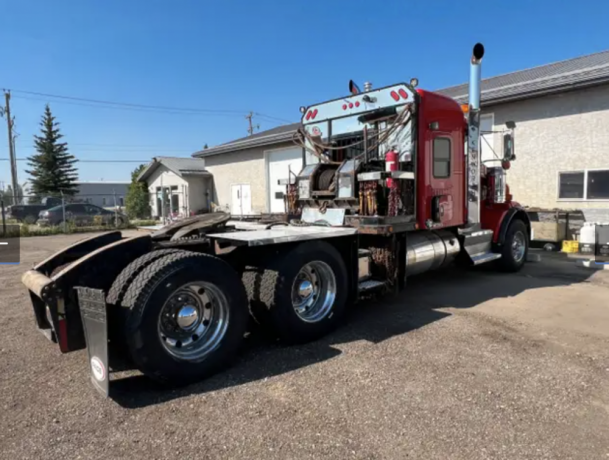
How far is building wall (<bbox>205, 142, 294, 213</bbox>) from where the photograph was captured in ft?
70.9

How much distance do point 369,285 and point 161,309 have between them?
2.86 m

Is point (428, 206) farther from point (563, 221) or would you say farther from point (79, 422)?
point (563, 221)

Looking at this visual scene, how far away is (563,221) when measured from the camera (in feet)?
38.7

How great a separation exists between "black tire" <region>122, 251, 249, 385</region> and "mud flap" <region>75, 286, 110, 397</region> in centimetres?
19

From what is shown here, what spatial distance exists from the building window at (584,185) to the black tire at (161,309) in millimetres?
11261

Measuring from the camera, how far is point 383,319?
221 inches

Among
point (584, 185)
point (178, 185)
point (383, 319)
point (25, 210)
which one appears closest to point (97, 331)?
point (383, 319)

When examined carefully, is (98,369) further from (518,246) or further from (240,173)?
(240,173)

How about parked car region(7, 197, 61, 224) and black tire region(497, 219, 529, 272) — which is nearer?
black tire region(497, 219, 529, 272)

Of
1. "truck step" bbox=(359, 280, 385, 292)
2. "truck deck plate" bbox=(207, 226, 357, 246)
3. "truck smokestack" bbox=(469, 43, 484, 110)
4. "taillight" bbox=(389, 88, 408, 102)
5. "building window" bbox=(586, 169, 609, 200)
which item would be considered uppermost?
"truck smokestack" bbox=(469, 43, 484, 110)

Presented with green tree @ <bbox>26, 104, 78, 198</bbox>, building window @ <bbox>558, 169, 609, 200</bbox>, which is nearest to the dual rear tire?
building window @ <bbox>558, 169, 609, 200</bbox>

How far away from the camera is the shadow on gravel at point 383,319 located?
12.2 feet

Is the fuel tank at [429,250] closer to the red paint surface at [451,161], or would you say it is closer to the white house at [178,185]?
the red paint surface at [451,161]

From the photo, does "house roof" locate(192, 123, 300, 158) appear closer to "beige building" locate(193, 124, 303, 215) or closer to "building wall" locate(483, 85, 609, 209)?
"beige building" locate(193, 124, 303, 215)
